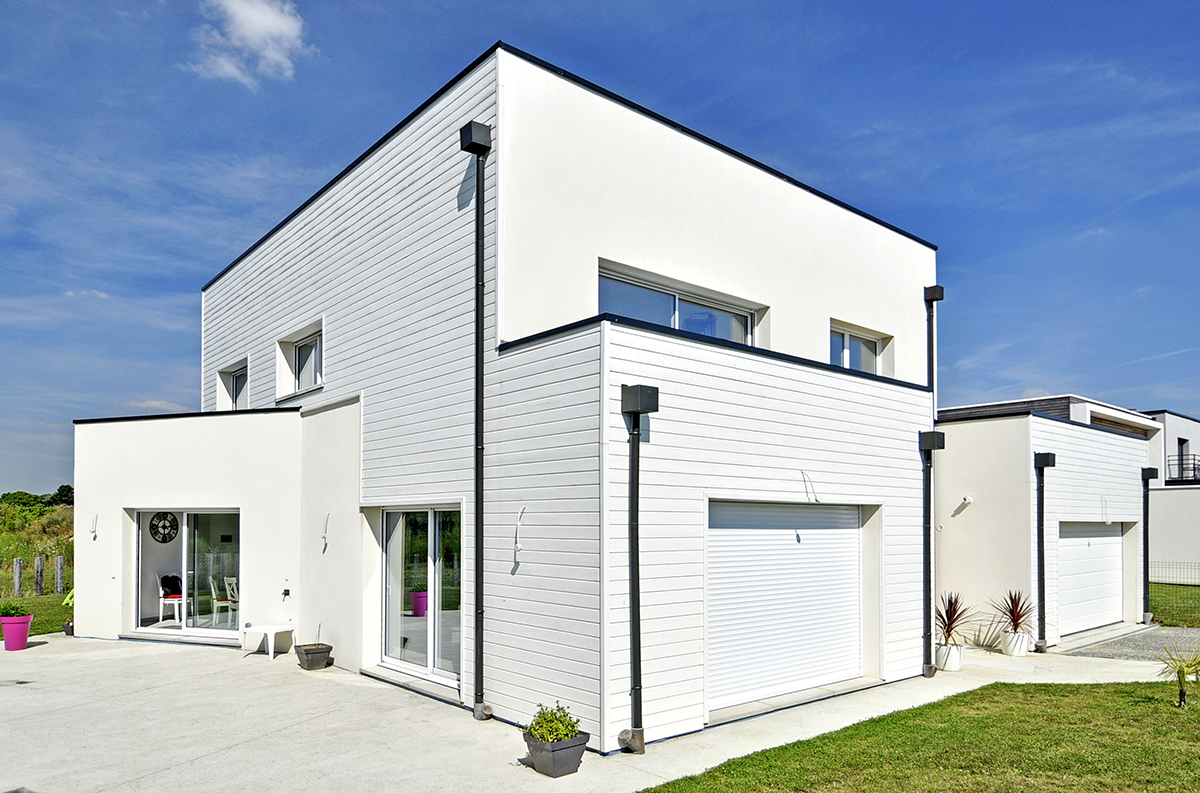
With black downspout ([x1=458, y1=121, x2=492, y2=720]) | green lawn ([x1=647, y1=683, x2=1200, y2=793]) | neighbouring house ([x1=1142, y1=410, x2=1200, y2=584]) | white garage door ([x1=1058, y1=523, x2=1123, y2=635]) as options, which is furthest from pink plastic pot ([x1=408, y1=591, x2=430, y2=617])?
neighbouring house ([x1=1142, y1=410, x2=1200, y2=584])

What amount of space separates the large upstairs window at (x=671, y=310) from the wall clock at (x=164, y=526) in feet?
31.5

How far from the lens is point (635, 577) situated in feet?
22.8

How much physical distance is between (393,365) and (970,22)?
10.1 m

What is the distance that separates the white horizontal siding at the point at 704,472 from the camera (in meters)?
7.07

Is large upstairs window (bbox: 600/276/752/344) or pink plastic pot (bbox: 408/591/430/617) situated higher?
Answer: large upstairs window (bbox: 600/276/752/344)

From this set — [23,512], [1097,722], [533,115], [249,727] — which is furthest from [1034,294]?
[23,512]

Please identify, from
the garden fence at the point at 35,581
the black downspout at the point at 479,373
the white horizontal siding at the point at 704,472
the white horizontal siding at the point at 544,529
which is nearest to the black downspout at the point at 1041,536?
the white horizontal siding at the point at 704,472

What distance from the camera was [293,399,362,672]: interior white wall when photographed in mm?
10820

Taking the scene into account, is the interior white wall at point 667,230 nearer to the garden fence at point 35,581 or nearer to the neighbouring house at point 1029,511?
the neighbouring house at point 1029,511

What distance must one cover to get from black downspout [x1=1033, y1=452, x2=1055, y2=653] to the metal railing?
31100 millimetres

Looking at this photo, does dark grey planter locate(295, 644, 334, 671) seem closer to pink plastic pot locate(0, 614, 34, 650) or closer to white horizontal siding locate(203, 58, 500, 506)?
white horizontal siding locate(203, 58, 500, 506)

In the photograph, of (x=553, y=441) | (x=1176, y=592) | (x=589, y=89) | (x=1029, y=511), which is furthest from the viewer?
(x=1176, y=592)

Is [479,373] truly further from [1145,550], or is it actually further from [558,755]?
[1145,550]

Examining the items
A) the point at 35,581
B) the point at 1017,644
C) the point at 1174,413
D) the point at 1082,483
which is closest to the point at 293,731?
the point at 1017,644
